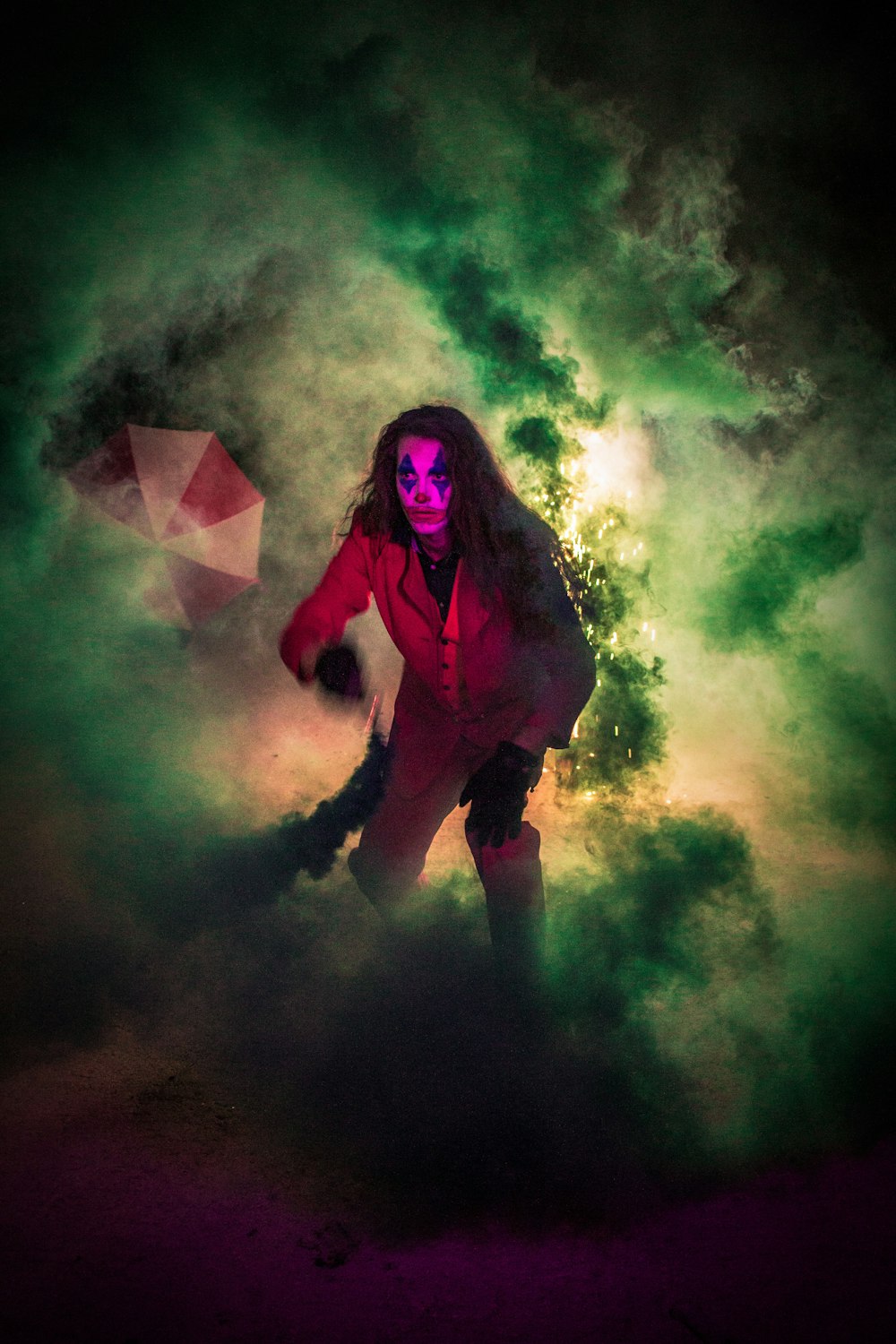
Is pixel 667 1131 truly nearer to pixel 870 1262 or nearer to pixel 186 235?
pixel 870 1262

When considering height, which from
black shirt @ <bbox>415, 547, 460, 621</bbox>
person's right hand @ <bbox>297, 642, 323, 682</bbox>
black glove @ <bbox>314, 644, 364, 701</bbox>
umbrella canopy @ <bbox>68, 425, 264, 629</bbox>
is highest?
umbrella canopy @ <bbox>68, 425, 264, 629</bbox>

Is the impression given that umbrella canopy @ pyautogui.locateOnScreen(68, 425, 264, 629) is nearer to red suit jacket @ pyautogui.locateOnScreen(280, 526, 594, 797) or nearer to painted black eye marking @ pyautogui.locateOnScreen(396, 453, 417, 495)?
red suit jacket @ pyautogui.locateOnScreen(280, 526, 594, 797)

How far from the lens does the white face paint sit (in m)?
3.23

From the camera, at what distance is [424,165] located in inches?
201

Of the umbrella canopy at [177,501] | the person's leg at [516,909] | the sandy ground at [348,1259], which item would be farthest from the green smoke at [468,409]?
the sandy ground at [348,1259]

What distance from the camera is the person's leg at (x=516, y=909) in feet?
10.8

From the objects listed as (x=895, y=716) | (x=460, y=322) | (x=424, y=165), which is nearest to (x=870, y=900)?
(x=895, y=716)

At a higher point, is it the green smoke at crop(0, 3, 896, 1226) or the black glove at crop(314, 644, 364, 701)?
the green smoke at crop(0, 3, 896, 1226)

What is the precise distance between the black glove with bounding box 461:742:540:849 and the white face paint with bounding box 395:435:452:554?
0.85 m

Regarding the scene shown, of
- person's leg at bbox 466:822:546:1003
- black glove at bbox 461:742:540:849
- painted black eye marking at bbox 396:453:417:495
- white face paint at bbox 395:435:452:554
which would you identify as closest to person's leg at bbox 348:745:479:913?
person's leg at bbox 466:822:546:1003

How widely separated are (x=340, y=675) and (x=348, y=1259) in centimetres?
179

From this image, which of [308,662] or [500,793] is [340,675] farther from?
[500,793]

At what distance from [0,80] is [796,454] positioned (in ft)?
16.1

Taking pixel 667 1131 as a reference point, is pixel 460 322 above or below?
above
